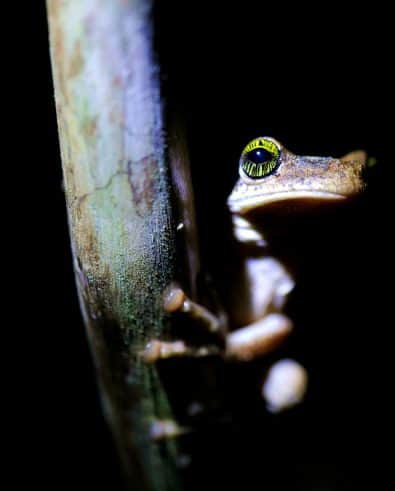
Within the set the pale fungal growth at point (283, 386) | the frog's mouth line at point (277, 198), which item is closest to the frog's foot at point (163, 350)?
the frog's mouth line at point (277, 198)

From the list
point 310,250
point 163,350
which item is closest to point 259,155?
point 310,250

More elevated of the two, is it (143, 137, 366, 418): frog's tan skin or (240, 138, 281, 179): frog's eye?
(240, 138, 281, 179): frog's eye

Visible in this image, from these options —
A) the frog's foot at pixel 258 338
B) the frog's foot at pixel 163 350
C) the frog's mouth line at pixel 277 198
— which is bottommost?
the frog's foot at pixel 258 338

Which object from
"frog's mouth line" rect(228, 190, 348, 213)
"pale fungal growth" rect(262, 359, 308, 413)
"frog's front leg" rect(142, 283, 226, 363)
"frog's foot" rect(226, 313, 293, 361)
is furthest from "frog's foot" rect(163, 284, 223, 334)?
"pale fungal growth" rect(262, 359, 308, 413)

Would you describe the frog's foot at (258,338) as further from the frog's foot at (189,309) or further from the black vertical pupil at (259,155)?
the black vertical pupil at (259,155)

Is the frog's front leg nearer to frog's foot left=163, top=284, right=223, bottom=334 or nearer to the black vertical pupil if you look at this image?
frog's foot left=163, top=284, right=223, bottom=334

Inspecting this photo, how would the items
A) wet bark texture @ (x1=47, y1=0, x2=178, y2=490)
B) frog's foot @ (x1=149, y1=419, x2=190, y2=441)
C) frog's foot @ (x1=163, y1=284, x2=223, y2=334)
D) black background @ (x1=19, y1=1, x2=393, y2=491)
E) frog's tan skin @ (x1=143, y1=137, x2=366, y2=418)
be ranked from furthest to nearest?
black background @ (x1=19, y1=1, x2=393, y2=491)
frog's foot @ (x1=149, y1=419, x2=190, y2=441)
frog's tan skin @ (x1=143, y1=137, x2=366, y2=418)
frog's foot @ (x1=163, y1=284, x2=223, y2=334)
wet bark texture @ (x1=47, y1=0, x2=178, y2=490)

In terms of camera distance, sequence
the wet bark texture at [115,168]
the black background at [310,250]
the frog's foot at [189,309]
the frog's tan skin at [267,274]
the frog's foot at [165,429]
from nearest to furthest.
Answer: the wet bark texture at [115,168], the frog's foot at [189,309], the frog's tan skin at [267,274], the frog's foot at [165,429], the black background at [310,250]
